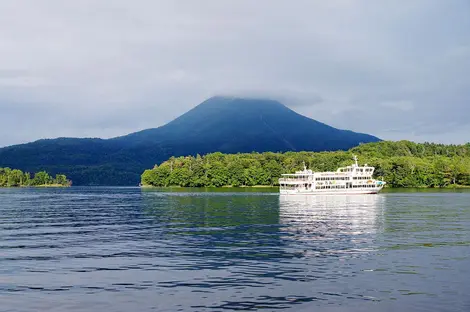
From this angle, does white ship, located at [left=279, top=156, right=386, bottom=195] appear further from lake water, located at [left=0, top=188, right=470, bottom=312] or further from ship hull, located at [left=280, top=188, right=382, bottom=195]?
lake water, located at [left=0, top=188, right=470, bottom=312]

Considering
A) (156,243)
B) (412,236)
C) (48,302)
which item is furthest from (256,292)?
(412,236)

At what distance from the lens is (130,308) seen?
18688mm

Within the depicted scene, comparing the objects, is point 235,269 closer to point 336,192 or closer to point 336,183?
point 336,192

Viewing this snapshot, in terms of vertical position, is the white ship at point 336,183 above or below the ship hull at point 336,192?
above

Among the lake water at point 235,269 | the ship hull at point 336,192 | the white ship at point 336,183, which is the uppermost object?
the white ship at point 336,183

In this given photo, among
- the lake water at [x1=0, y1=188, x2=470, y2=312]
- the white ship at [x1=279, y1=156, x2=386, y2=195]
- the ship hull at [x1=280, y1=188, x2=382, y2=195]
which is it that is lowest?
the lake water at [x1=0, y1=188, x2=470, y2=312]

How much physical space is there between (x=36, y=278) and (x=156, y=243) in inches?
463

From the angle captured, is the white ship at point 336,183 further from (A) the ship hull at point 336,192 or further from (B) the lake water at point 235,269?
(B) the lake water at point 235,269

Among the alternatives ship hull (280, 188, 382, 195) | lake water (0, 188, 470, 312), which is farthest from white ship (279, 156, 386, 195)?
lake water (0, 188, 470, 312)

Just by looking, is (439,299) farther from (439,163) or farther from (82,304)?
(439,163)

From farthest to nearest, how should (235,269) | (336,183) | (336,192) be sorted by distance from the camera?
(336,183) → (336,192) → (235,269)

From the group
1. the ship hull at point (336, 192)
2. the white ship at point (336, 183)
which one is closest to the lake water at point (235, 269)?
the ship hull at point (336, 192)

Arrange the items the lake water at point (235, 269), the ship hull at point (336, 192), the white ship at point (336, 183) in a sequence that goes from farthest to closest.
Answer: the white ship at point (336, 183), the ship hull at point (336, 192), the lake water at point (235, 269)

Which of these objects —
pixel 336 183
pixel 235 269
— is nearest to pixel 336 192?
pixel 336 183
